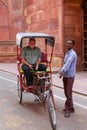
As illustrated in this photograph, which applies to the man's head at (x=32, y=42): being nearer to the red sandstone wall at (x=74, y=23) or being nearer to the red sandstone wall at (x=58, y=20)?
the red sandstone wall at (x=58, y=20)

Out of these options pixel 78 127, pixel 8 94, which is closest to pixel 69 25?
pixel 8 94

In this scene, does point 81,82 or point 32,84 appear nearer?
point 32,84

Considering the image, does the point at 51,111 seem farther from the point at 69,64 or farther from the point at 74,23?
the point at 74,23

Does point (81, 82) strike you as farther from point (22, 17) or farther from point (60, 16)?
point (22, 17)

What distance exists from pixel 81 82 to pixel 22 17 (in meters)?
13.2

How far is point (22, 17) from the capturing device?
2503 cm

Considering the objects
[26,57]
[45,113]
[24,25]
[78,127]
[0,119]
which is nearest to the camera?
[78,127]

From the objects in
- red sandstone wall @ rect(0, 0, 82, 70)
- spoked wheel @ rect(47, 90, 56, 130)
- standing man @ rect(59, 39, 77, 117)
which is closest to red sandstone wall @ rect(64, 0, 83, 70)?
red sandstone wall @ rect(0, 0, 82, 70)

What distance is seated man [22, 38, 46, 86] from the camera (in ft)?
27.1

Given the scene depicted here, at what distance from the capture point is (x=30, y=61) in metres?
8.74

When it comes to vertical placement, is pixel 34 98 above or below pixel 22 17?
below

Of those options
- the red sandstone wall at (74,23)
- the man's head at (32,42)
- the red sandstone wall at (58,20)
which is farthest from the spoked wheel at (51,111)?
the red sandstone wall at (74,23)

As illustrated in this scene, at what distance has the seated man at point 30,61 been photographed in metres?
8.27

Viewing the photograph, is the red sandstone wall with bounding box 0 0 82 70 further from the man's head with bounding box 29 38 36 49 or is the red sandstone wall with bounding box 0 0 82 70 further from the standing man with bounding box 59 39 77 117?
the standing man with bounding box 59 39 77 117
